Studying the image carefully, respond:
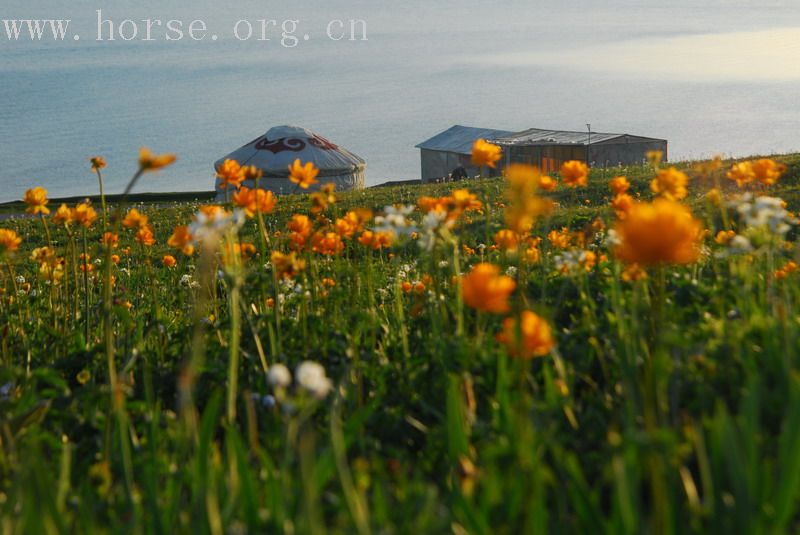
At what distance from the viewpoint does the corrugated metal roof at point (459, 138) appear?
4091cm

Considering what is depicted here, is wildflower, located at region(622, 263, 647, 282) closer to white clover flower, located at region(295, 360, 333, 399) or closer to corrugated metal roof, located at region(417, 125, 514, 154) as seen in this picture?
white clover flower, located at region(295, 360, 333, 399)

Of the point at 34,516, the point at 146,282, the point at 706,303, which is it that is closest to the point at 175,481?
the point at 34,516

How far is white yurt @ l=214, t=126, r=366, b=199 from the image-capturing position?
1284 inches

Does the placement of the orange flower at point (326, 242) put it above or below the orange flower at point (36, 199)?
below

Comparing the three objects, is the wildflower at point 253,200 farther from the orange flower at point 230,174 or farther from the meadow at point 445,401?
the orange flower at point 230,174

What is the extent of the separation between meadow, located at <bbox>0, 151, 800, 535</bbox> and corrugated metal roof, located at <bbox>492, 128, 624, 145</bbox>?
1230 inches

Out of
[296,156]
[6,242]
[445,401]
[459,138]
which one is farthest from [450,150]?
[445,401]

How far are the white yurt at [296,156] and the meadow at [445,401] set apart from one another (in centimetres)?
2848

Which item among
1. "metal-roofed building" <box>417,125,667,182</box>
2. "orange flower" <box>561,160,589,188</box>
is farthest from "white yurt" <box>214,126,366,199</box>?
"orange flower" <box>561,160,589,188</box>

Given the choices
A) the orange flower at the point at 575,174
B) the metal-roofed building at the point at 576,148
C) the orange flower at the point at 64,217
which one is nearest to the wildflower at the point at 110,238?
the orange flower at the point at 64,217

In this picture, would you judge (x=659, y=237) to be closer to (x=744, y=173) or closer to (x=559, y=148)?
(x=744, y=173)

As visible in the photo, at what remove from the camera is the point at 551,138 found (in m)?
36.8

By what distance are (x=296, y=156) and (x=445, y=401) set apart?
31112 millimetres

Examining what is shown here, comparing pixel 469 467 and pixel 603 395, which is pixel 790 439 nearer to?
pixel 469 467
